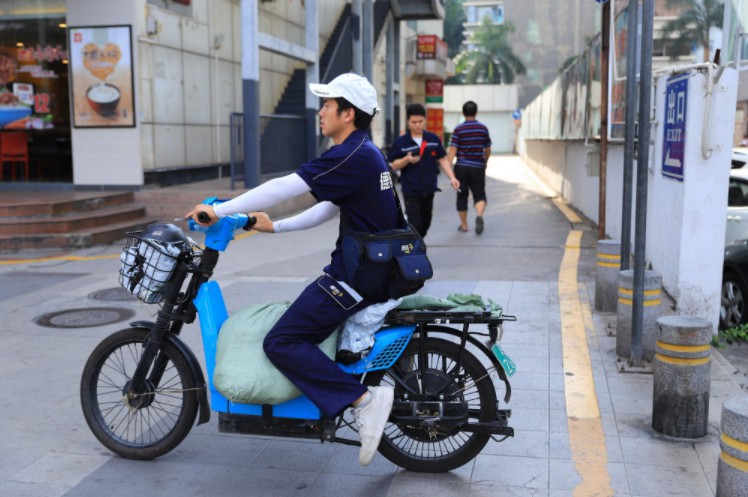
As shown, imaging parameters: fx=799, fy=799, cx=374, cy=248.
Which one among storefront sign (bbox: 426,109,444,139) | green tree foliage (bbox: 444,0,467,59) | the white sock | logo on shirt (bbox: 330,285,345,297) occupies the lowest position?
the white sock

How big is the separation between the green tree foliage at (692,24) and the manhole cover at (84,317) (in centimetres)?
619

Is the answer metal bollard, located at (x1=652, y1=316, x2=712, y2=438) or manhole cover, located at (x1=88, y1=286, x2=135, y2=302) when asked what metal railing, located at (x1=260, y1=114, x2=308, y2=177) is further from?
metal bollard, located at (x1=652, y1=316, x2=712, y2=438)

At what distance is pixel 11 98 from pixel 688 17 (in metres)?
11.1

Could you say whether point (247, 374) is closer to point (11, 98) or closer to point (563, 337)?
point (563, 337)

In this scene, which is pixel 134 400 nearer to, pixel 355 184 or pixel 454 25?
pixel 355 184

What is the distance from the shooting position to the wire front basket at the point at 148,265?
3725 mm

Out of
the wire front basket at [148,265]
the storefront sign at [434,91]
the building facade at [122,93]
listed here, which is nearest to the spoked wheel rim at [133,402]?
the wire front basket at [148,265]

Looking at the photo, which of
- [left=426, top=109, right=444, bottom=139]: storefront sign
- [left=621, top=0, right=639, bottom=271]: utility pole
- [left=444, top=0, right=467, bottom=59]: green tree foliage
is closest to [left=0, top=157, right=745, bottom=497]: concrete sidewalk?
[left=621, top=0, right=639, bottom=271]: utility pole

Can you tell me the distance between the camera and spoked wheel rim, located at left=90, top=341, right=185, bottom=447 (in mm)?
3986

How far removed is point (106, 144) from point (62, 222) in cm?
274

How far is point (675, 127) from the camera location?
6672 millimetres

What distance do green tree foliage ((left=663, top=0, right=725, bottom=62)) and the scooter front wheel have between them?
21.8 feet

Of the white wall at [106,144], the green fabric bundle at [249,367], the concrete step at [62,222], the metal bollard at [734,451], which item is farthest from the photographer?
the white wall at [106,144]

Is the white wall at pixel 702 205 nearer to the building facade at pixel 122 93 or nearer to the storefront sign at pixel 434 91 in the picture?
the building facade at pixel 122 93
